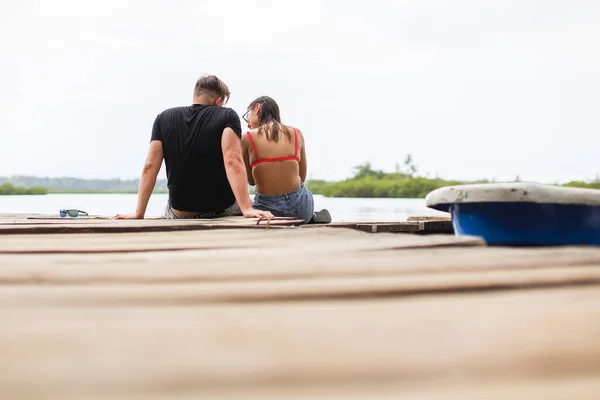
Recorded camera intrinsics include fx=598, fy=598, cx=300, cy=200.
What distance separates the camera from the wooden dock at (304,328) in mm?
476

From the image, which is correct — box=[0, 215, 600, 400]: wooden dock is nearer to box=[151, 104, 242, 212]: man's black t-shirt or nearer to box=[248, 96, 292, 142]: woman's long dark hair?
box=[151, 104, 242, 212]: man's black t-shirt

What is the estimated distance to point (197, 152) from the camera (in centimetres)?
354

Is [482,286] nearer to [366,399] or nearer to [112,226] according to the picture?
[366,399]

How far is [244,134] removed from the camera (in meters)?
3.97

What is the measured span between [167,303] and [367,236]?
0.98 meters

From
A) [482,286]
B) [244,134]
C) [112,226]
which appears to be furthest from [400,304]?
[244,134]

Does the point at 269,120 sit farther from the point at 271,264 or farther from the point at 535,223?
the point at 271,264

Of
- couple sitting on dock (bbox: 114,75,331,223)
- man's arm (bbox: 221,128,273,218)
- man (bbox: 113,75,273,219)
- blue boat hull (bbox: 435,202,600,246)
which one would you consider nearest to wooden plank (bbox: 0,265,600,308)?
blue boat hull (bbox: 435,202,600,246)

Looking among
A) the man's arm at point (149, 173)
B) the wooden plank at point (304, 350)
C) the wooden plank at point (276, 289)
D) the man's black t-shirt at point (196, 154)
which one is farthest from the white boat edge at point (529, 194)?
the wooden plank at point (304, 350)

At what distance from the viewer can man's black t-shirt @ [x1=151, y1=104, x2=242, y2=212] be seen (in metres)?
3.52

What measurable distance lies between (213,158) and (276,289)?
284cm

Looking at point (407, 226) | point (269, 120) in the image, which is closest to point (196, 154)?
point (269, 120)

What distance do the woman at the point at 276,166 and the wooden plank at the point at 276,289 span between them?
3014mm

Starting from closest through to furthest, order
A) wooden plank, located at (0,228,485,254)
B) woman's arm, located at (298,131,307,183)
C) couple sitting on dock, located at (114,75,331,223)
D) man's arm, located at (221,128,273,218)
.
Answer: wooden plank, located at (0,228,485,254), man's arm, located at (221,128,273,218), couple sitting on dock, located at (114,75,331,223), woman's arm, located at (298,131,307,183)
